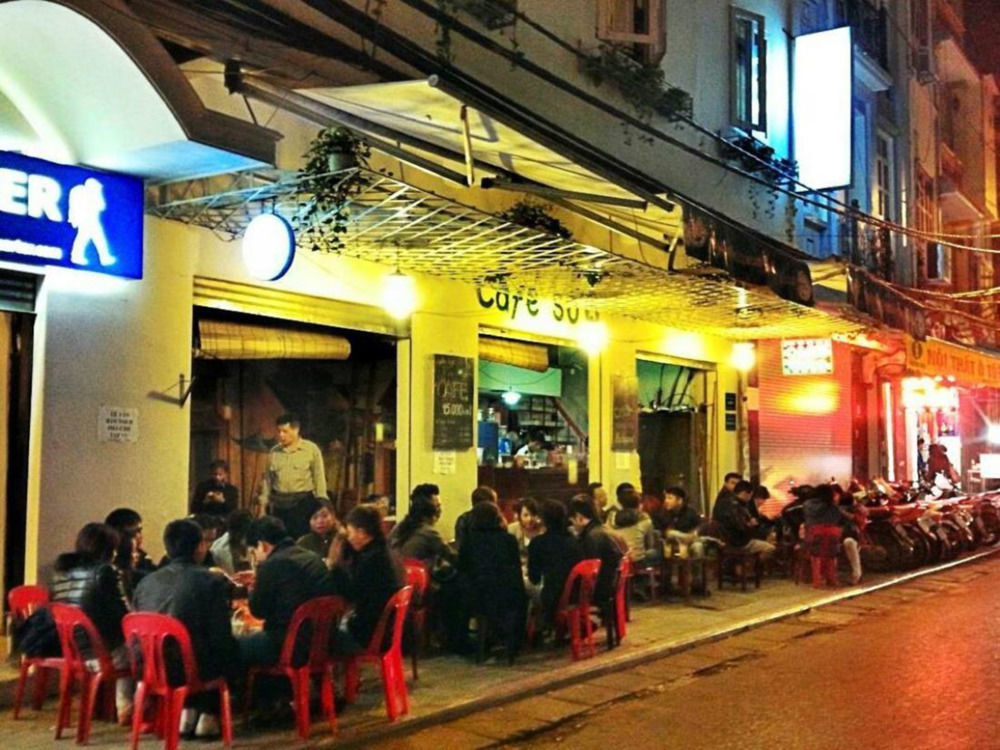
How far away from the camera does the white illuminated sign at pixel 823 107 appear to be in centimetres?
1884

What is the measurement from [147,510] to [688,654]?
5.15 meters

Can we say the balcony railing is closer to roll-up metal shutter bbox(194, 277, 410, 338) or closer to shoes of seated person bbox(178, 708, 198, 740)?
roll-up metal shutter bbox(194, 277, 410, 338)

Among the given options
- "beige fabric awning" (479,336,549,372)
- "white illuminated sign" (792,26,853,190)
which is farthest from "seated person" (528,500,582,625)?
"white illuminated sign" (792,26,853,190)

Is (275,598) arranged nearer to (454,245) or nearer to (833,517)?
(454,245)

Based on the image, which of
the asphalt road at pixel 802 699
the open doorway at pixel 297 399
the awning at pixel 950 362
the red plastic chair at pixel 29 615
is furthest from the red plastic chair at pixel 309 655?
the awning at pixel 950 362

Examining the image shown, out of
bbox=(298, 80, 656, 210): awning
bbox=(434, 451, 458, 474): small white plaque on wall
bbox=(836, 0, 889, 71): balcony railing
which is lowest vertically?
bbox=(434, 451, 458, 474): small white plaque on wall

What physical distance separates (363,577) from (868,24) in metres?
20.7

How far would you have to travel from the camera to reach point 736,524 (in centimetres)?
1323

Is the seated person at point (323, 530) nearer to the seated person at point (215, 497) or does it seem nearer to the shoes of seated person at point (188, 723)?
the seated person at point (215, 497)

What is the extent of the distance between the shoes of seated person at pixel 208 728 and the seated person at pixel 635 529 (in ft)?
18.4

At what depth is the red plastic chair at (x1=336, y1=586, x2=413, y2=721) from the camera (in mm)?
7109

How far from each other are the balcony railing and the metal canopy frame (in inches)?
388

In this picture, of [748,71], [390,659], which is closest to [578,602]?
[390,659]

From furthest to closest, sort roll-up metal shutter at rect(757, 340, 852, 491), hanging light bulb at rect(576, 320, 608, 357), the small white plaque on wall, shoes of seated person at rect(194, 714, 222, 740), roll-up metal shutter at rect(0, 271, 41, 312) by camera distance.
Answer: roll-up metal shutter at rect(757, 340, 852, 491) → hanging light bulb at rect(576, 320, 608, 357) → the small white plaque on wall → roll-up metal shutter at rect(0, 271, 41, 312) → shoes of seated person at rect(194, 714, 222, 740)
